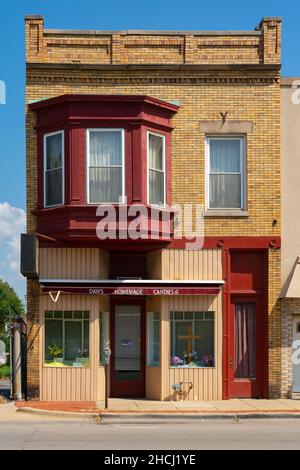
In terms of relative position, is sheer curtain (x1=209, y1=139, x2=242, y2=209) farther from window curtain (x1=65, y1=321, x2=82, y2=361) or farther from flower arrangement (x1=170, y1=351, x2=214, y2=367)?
window curtain (x1=65, y1=321, x2=82, y2=361)

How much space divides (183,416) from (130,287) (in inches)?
149

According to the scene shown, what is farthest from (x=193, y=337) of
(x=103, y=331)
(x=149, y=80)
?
(x=149, y=80)

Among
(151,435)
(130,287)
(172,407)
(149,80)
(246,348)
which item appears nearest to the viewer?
(151,435)

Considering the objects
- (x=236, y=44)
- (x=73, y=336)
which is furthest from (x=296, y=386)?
(x=236, y=44)

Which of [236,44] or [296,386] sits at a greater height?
[236,44]

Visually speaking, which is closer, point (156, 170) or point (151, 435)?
point (151, 435)

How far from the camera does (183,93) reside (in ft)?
71.0

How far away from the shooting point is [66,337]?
21141mm

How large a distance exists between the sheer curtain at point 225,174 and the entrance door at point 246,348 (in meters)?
2.62

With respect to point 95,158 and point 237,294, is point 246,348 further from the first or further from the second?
point 95,158

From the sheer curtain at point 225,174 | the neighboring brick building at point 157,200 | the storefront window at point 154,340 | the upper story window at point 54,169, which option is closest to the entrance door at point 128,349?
the neighboring brick building at point 157,200

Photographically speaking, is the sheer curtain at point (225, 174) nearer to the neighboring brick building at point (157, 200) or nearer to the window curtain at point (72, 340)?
the neighboring brick building at point (157, 200)

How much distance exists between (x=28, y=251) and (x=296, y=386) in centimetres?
782
